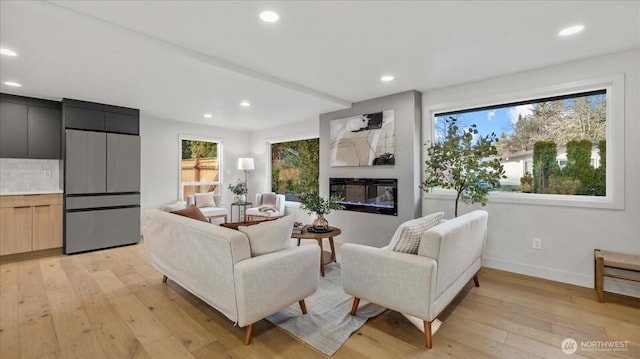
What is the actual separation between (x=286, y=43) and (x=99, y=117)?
11.8 ft

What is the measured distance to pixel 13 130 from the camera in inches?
158

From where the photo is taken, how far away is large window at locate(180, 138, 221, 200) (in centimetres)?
620

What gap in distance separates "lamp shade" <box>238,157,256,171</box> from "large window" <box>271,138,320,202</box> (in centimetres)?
50

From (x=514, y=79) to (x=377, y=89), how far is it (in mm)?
1614

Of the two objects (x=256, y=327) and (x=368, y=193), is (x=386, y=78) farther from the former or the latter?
(x=256, y=327)

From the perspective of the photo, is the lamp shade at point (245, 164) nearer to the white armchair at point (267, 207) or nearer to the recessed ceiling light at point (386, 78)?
the white armchair at point (267, 207)

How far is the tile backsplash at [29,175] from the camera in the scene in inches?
165

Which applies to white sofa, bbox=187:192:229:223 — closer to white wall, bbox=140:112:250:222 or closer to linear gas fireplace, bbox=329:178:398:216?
white wall, bbox=140:112:250:222

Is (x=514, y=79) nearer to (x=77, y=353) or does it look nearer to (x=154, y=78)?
(x=154, y=78)

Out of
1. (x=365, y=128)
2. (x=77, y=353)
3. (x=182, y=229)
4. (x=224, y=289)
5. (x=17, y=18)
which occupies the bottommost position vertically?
(x=77, y=353)

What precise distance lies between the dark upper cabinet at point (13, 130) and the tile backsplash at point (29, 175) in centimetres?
29

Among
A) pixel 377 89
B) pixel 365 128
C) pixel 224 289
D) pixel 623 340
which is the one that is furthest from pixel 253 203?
pixel 623 340

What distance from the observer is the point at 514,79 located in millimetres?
3410
